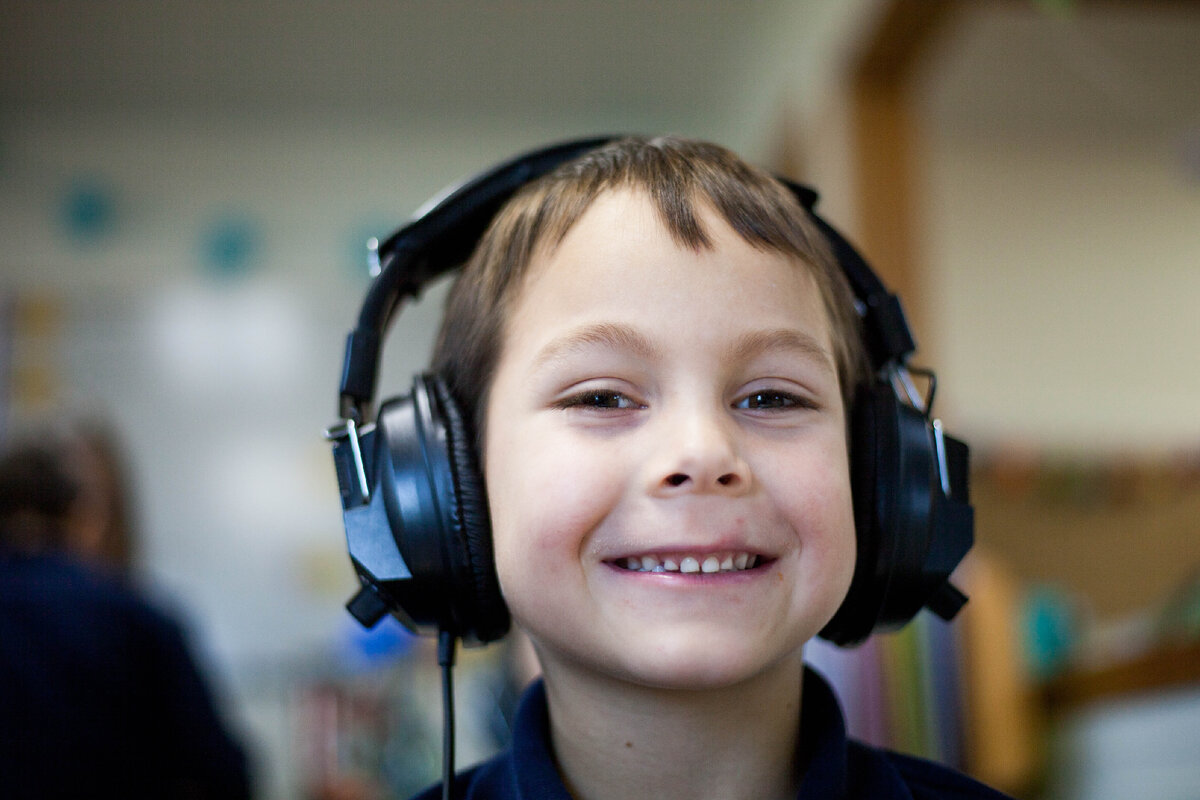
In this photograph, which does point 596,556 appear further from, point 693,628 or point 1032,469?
point 1032,469

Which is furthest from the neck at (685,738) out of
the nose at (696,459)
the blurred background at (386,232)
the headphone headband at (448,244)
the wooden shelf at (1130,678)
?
the blurred background at (386,232)

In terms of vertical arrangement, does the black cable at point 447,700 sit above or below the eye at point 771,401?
below

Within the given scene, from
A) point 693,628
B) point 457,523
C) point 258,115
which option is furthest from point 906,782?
point 258,115

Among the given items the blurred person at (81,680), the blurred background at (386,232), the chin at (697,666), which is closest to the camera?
the chin at (697,666)

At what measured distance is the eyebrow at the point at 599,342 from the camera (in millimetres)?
638

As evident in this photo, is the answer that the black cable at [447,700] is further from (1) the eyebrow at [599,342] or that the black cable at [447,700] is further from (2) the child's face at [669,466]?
(1) the eyebrow at [599,342]

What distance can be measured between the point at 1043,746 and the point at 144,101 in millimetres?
3421

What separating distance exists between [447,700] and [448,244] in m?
0.34

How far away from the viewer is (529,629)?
2.17ft

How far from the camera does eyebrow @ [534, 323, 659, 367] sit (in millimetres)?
638

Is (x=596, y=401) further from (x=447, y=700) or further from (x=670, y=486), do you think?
(x=447, y=700)

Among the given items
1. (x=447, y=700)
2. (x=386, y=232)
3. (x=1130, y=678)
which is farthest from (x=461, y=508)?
(x=386, y=232)

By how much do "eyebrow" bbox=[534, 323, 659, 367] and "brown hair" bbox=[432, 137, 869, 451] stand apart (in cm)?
7

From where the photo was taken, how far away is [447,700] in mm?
680
